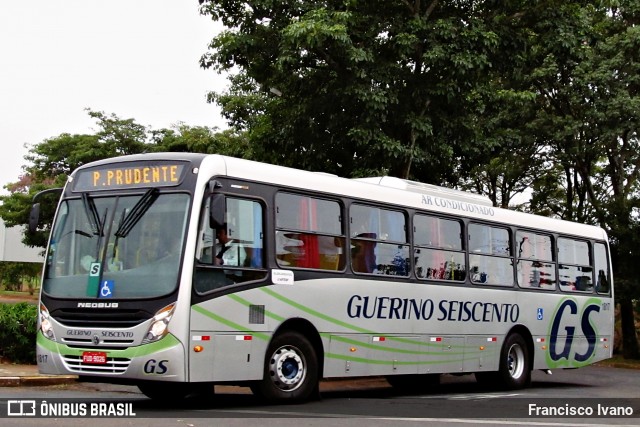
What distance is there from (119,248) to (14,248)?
4132 cm

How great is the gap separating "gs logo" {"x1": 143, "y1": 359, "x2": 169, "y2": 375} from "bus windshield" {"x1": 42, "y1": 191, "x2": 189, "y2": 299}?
776 mm

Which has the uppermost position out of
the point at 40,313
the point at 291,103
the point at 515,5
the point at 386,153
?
the point at 515,5

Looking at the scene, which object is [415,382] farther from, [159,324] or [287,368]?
[159,324]

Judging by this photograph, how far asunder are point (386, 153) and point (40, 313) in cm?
940

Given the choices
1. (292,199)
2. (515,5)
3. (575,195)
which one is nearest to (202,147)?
(575,195)

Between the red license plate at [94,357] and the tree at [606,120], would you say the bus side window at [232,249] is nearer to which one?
the red license plate at [94,357]

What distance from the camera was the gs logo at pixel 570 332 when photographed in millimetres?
18828

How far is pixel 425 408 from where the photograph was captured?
13000 millimetres

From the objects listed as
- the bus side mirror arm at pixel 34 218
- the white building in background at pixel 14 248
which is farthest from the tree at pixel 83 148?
the bus side mirror arm at pixel 34 218

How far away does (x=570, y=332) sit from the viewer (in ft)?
63.1

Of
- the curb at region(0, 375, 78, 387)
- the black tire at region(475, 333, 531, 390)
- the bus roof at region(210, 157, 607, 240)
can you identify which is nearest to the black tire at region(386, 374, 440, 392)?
the black tire at region(475, 333, 531, 390)

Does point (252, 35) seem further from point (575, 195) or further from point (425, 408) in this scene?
point (575, 195)

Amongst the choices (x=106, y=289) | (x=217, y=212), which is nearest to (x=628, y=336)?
(x=217, y=212)

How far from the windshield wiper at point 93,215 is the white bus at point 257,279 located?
22 millimetres
